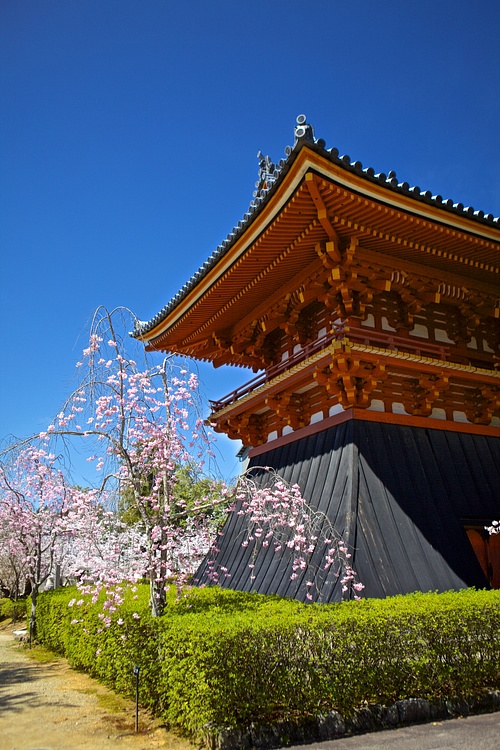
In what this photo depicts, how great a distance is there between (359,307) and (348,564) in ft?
15.5

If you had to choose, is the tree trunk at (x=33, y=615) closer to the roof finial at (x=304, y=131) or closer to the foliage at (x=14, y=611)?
the foliage at (x=14, y=611)

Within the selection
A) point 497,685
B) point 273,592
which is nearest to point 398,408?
point 273,592

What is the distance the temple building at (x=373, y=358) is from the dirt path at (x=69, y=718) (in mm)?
3100

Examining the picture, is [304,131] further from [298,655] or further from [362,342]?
[298,655]

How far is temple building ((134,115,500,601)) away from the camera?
870 centimetres

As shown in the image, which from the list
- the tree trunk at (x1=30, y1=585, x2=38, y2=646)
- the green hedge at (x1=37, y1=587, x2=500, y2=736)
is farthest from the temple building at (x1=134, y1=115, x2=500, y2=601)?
the tree trunk at (x1=30, y1=585, x2=38, y2=646)

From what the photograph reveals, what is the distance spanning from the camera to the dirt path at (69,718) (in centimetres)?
567

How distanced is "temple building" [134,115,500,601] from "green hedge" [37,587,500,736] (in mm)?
1539

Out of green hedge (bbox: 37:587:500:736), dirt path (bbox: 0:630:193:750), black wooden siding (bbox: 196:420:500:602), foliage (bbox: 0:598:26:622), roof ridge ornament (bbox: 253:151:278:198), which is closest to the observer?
green hedge (bbox: 37:587:500:736)

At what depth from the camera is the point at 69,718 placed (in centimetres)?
661

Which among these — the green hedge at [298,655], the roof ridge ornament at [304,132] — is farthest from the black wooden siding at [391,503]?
the roof ridge ornament at [304,132]

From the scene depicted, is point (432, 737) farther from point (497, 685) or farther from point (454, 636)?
point (497, 685)

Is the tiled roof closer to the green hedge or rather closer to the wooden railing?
the wooden railing

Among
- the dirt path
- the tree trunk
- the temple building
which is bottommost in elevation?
the dirt path
